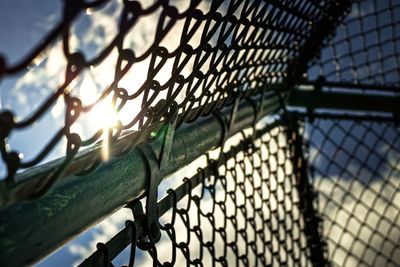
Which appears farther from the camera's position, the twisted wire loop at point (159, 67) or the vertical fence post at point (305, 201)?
the vertical fence post at point (305, 201)

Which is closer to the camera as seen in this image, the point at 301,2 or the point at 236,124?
the point at 236,124

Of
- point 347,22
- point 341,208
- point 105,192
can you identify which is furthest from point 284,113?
point 105,192

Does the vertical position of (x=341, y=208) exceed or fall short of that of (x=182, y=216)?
it exceeds it

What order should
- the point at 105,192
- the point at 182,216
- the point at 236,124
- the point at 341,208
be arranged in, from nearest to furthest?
the point at 105,192, the point at 182,216, the point at 236,124, the point at 341,208

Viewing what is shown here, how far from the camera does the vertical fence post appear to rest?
3.12 m

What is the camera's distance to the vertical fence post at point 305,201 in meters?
3.12

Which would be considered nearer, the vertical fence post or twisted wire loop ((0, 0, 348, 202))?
twisted wire loop ((0, 0, 348, 202))

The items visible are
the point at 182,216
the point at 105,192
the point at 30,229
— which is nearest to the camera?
the point at 30,229

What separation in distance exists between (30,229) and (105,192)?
0.25 meters

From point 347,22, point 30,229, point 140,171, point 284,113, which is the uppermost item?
point 347,22

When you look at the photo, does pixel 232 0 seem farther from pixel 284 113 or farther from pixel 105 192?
pixel 284 113

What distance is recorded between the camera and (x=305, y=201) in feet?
10.3

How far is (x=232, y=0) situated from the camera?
1.33m

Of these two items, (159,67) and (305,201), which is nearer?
(159,67)
